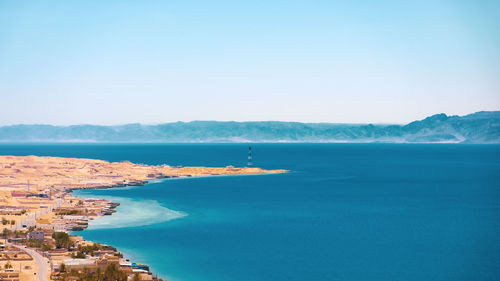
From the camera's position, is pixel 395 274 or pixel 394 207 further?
pixel 394 207

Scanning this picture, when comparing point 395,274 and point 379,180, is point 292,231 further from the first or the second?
point 379,180

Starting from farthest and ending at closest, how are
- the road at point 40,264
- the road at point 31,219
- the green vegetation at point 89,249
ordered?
1. the road at point 31,219
2. the green vegetation at point 89,249
3. the road at point 40,264

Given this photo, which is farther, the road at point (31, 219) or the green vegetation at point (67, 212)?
the green vegetation at point (67, 212)

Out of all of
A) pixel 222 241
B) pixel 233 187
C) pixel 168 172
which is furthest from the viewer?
pixel 168 172

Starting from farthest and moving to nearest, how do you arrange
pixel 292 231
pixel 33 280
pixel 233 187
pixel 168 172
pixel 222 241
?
1. pixel 168 172
2. pixel 233 187
3. pixel 292 231
4. pixel 222 241
5. pixel 33 280

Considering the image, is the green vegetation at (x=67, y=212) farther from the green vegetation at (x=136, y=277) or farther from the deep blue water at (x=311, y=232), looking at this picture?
the green vegetation at (x=136, y=277)

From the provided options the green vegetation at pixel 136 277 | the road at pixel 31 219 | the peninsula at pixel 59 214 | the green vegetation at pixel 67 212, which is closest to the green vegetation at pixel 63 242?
the peninsula at pixel 59 214

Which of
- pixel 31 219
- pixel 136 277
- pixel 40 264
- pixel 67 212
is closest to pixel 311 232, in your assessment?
pixel 136 277

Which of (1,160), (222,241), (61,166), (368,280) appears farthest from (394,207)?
(1,160)
